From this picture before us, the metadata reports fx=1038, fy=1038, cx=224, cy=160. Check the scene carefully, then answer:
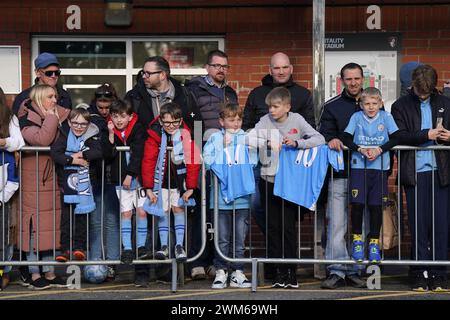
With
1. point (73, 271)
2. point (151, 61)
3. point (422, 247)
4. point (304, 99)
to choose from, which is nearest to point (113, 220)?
point (73, 271)

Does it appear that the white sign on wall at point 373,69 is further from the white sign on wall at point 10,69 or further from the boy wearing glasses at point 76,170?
the white sign on wall at point 10,69

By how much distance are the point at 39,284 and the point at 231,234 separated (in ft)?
6.27

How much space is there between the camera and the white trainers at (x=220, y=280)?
996 centimetres

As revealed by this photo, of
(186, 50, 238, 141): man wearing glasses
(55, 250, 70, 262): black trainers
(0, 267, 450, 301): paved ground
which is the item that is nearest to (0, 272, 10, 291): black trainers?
(0, 267, 450, 301): paved ground

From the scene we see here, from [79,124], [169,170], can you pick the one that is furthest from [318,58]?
[79,124]

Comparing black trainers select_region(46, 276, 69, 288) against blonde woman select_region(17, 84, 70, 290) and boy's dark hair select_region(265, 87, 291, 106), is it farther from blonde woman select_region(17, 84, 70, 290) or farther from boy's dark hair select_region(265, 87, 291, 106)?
boy's dark hair select_region(265, 87, 291, 106)

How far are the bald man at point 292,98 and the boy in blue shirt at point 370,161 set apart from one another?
26.6 inches

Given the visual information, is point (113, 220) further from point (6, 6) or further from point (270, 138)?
point (6, 6)

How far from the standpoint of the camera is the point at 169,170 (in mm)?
9914

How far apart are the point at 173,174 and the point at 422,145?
239 centimetres

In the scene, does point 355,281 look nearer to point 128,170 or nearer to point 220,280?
point 220,280

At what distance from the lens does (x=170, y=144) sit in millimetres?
9969

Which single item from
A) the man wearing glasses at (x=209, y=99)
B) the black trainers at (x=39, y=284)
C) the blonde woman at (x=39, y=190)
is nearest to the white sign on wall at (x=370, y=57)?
the man wearing glasses at (x=209, y=99)

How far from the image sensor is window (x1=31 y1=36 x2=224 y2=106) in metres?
12.3
